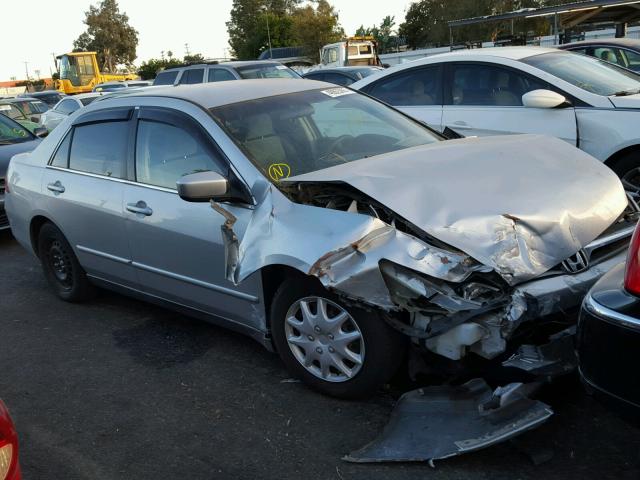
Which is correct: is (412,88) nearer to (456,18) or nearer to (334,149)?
(334,149)

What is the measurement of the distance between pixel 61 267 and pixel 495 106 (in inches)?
167

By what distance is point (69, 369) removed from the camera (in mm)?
4285

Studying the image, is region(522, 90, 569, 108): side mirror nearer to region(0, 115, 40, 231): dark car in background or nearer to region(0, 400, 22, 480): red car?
region(0, 400, 22, 480): red car

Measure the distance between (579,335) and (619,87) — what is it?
181 inches

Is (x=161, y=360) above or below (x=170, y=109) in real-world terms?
below

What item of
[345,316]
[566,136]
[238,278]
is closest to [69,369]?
[238,278]

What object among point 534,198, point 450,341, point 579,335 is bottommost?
point 450,341

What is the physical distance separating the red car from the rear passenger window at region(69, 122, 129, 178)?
8.34 feet

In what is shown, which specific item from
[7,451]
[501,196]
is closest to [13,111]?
[501,196]

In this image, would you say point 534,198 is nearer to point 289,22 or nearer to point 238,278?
point 238,278

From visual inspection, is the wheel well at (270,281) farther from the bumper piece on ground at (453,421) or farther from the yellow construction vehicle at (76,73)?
the yellow construction vehicle at (76,73)

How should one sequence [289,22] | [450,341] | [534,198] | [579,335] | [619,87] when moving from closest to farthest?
[579,335]
[450,341]
[534,198]
[619,87]
[289,22]

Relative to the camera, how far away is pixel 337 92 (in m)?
4.77

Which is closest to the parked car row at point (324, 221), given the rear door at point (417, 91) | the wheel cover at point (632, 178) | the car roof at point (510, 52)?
the wheel cover at point (632, 178)
